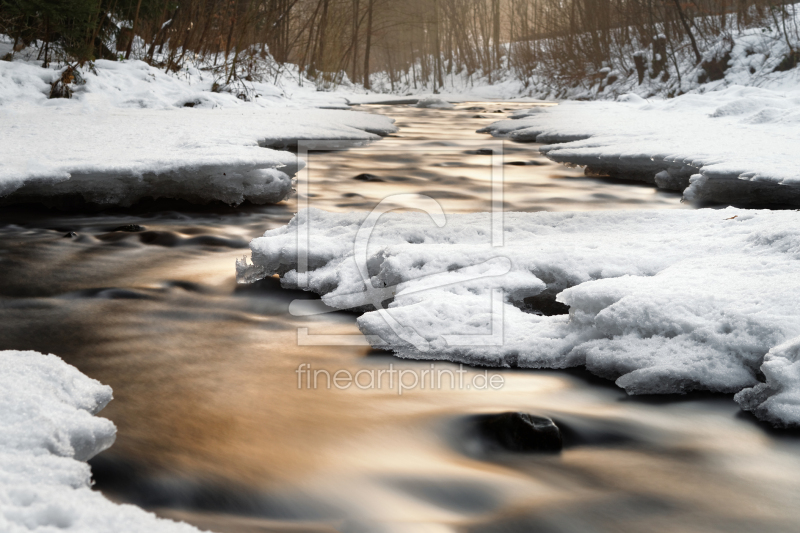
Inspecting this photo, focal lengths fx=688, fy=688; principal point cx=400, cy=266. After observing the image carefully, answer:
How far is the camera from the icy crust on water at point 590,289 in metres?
1.52

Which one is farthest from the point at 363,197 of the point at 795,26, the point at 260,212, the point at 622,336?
the point at 795,26

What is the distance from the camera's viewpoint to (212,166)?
3479 mm

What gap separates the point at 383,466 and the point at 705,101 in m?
8.35

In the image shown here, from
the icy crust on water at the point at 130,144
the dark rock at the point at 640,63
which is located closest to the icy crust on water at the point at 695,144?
the icy crust on water at the point at 130,144

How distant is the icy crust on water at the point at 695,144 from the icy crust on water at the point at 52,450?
9.99 ft

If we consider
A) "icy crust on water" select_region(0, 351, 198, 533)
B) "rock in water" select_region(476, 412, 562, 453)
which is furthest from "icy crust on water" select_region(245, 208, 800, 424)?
"icy crust on water" select_region(0, 351, 198, 533)

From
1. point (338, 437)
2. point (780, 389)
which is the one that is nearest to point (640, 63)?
point (780, 389)

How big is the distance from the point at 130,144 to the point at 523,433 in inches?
132

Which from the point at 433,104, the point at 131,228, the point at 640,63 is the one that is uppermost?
the point at 640,63

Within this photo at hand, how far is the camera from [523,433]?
137cm

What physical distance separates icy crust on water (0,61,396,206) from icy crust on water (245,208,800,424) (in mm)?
1170

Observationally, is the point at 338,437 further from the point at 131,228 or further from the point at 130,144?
the point at 130,144

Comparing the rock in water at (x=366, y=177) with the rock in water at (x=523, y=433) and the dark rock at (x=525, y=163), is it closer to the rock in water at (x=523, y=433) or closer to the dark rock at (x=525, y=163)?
the dark rock at (x=525, y=163)

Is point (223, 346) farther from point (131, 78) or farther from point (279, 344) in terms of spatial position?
point (131, 78)
